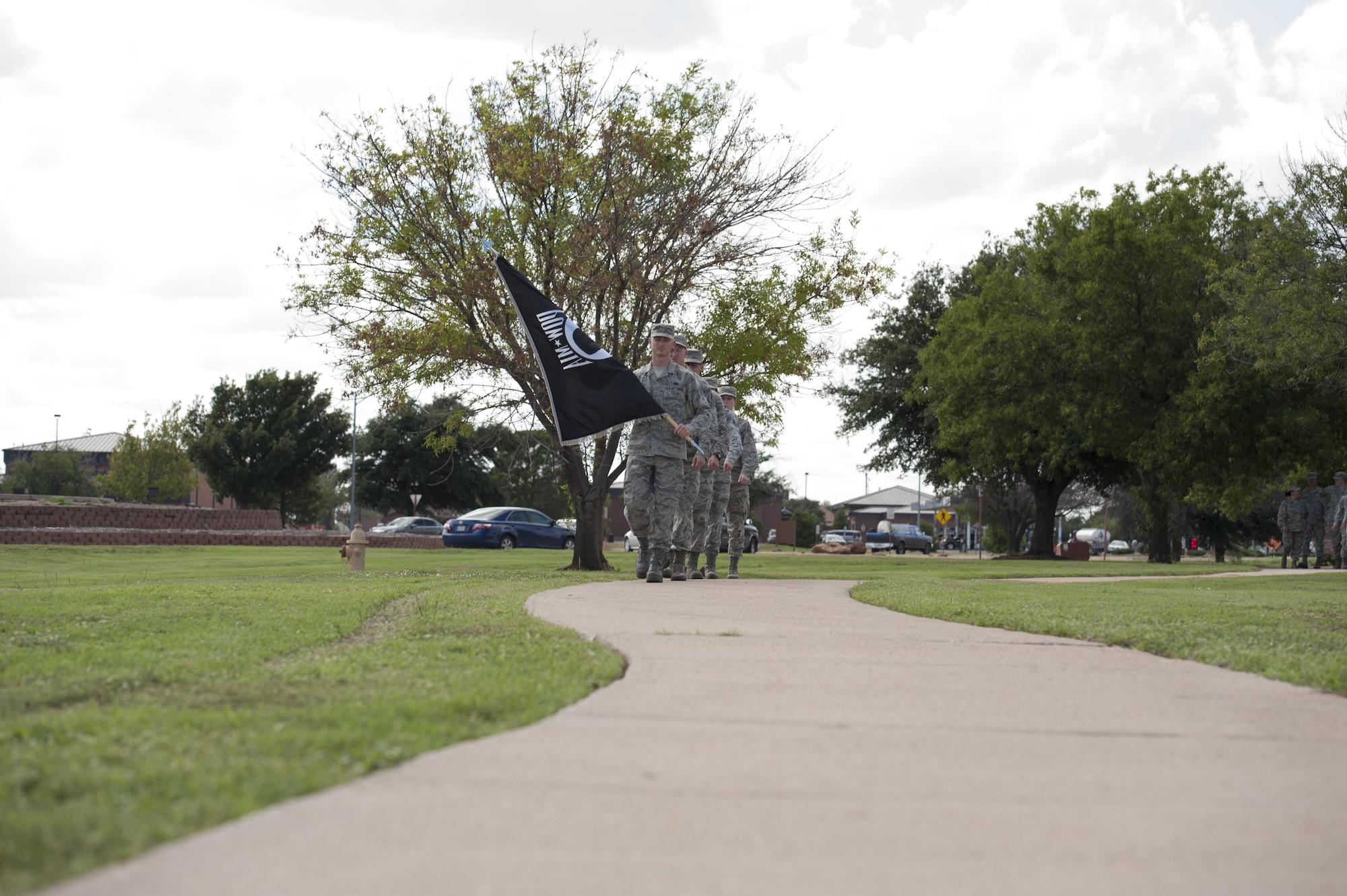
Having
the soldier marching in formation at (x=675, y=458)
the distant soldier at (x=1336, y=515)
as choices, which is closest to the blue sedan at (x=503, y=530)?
the distant soldier at (x=1336, y=515)

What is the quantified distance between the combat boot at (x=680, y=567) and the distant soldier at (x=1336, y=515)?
14120 mm

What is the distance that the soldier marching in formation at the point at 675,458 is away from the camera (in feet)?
38.3

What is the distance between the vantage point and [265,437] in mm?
57875

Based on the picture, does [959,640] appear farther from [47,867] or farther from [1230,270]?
[1230,270]

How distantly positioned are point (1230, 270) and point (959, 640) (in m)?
19.9

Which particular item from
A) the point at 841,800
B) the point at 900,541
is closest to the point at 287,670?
the point at 841,800

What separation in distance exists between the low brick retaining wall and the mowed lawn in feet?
53.6

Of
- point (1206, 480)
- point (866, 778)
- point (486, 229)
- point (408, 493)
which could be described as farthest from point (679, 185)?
point (408, 493)

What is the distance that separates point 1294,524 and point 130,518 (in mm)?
29688

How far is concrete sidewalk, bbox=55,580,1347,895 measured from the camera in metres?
2.44

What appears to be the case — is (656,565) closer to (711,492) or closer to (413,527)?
(711,492)

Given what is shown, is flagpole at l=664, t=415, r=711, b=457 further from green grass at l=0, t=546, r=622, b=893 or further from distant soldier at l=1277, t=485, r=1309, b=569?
distant soldier at l=1277, t=485, r=1309, b=569

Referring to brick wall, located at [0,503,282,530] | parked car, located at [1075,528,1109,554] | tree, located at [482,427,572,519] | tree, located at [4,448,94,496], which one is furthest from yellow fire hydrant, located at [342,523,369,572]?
tree, located at [4,448,94,496]

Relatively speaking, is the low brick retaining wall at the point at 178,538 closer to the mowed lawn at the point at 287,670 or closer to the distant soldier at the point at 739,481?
the mowed lawn at the point at 287,670
